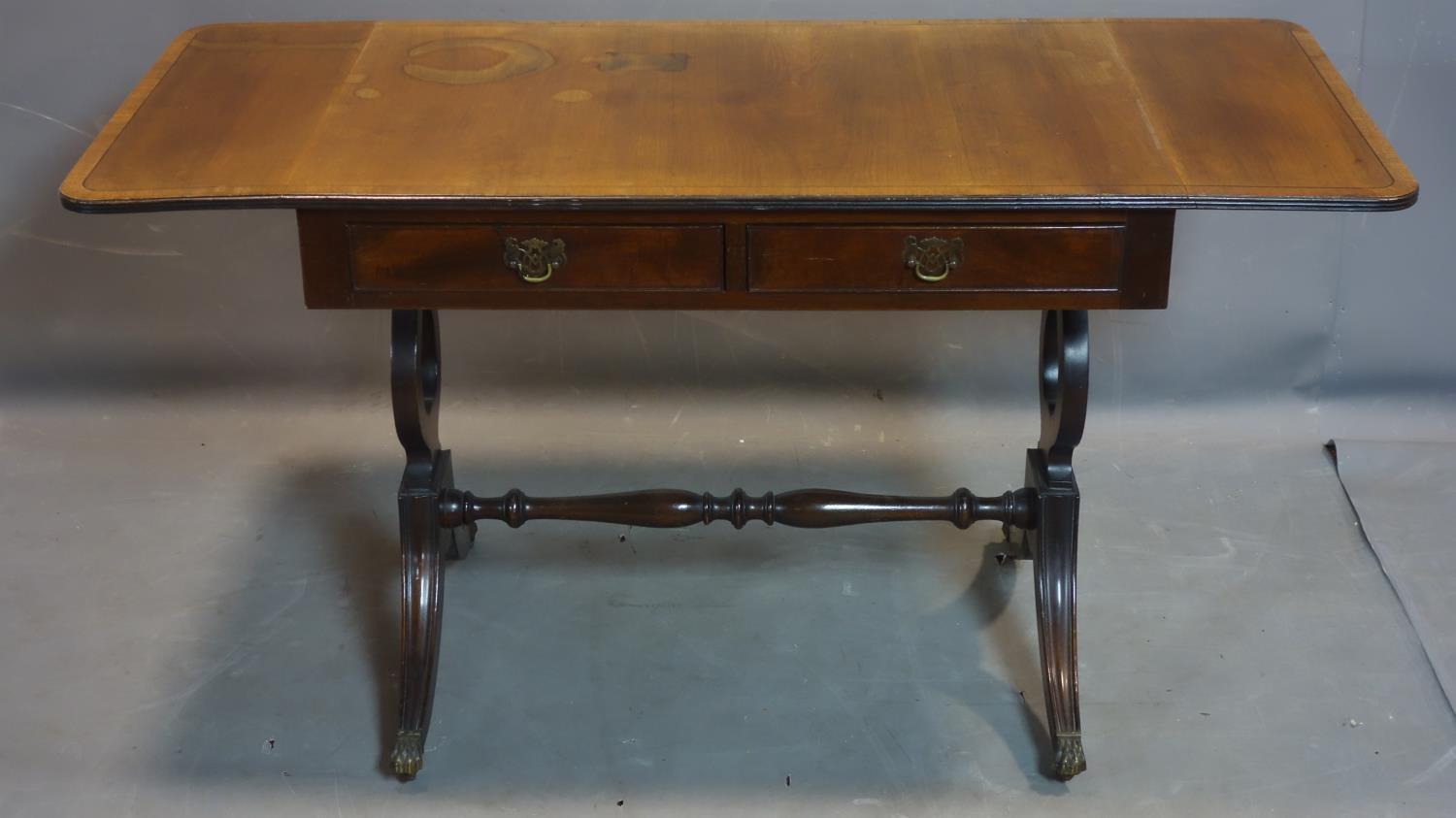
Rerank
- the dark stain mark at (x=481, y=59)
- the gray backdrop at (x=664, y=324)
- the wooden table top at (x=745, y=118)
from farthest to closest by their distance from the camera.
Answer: the gray backdrop at (x=664, y=324), the dark stain mark at (x=481, y=59), the wooden table top at (x=745, y=118)

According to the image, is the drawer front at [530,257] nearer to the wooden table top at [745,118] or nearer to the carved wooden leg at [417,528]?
the wooden table top at [745,118]

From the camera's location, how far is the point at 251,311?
3566mm

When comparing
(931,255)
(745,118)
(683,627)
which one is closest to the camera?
(931,255)

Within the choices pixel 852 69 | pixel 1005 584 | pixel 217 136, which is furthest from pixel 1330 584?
pixel 217 136

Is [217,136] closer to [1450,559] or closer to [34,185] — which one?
[34,185]

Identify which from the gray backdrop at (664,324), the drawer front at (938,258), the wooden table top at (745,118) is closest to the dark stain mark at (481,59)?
the wooden table top at (745,118)

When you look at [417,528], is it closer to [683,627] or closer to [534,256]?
[683,627]

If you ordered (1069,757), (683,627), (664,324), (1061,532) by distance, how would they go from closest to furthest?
(1069,757)
(1061,532)
(683,627)
(664,324)

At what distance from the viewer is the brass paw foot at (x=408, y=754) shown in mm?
2564

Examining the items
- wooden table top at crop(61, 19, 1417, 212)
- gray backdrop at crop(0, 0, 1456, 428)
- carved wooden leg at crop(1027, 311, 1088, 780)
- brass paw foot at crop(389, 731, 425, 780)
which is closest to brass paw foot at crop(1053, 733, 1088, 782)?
carved wooden leg at crop(1027, 311, 1088, 780)

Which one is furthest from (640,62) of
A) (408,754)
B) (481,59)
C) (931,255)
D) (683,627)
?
(408,754)

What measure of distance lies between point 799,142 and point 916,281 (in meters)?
0.27

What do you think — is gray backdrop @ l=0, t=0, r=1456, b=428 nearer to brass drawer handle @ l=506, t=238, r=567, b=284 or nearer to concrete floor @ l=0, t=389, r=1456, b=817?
concrete floor @ l=0, t=389, r=1456, b=817

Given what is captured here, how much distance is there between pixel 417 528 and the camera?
2703 millimetres
